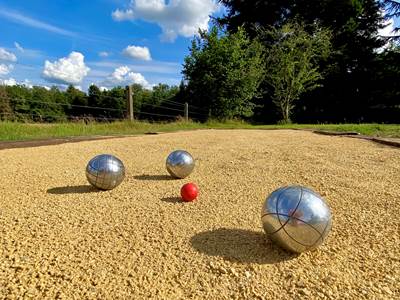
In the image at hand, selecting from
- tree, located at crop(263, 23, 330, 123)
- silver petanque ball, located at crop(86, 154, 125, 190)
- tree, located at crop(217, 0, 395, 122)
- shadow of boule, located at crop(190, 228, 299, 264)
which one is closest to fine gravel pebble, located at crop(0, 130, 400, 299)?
shadow of boule, located at crop(190, 228, 299, 264)

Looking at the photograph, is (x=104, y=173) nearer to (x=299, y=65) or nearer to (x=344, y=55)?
(x=299, y=65)

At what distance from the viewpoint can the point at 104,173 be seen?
3.95 meters

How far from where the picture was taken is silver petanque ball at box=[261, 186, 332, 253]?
7.88 feet

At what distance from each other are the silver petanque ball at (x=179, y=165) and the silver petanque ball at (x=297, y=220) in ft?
7.43

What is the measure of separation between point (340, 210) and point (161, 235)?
73.7 inches

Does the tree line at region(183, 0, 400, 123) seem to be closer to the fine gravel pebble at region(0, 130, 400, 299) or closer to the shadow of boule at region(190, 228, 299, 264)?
the fine gravel pebble at region(0, 130, 400, 299)

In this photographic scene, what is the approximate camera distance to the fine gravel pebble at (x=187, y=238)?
207cm

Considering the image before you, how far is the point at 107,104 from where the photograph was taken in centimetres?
2948

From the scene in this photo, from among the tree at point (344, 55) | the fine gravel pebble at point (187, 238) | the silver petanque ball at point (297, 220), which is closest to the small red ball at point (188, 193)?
the fine gravel pebble at point (187, 238)

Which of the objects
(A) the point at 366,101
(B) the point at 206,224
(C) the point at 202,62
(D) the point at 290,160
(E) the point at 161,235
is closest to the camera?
(E) the point at 161,235

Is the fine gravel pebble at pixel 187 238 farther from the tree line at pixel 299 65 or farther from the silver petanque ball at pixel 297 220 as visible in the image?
the tree line at pixel 299 65

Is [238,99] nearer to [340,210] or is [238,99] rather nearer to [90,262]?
[340,210]

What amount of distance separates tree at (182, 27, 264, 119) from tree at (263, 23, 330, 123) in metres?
2.27

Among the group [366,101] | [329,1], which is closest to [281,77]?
[366,101]
